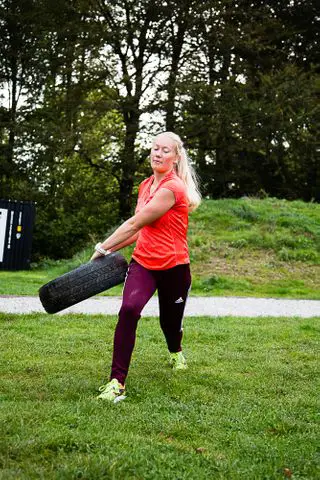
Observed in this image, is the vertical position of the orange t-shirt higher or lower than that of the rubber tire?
higher

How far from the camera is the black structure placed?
1861 cm

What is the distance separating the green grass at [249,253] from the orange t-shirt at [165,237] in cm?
685

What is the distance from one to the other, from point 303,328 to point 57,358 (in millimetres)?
3761

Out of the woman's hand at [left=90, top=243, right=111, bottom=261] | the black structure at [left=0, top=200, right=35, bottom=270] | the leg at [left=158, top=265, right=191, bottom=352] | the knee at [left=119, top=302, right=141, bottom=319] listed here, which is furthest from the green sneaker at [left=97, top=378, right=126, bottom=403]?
the black structure at [left=0, top=200, right=35, bottom=270]

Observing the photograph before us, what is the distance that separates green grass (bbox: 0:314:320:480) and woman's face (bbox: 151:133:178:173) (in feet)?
5.61

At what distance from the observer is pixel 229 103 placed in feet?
75.6

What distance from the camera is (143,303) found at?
15.9 ft

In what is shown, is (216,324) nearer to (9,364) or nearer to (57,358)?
(57,358)

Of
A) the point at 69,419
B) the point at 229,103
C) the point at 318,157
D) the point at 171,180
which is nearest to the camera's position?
the point at 69,419

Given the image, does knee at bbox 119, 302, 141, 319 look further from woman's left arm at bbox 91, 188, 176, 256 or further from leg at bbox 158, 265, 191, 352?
woman's left arm at bbox 91, 188, 176, 256

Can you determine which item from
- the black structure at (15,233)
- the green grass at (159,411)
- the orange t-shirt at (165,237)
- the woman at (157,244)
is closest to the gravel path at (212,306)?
the green grass at (159,411)

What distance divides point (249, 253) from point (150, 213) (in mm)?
11055

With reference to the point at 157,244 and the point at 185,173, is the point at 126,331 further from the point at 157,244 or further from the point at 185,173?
the point at 185,173

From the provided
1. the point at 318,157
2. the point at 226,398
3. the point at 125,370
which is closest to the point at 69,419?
the point at 125,370
